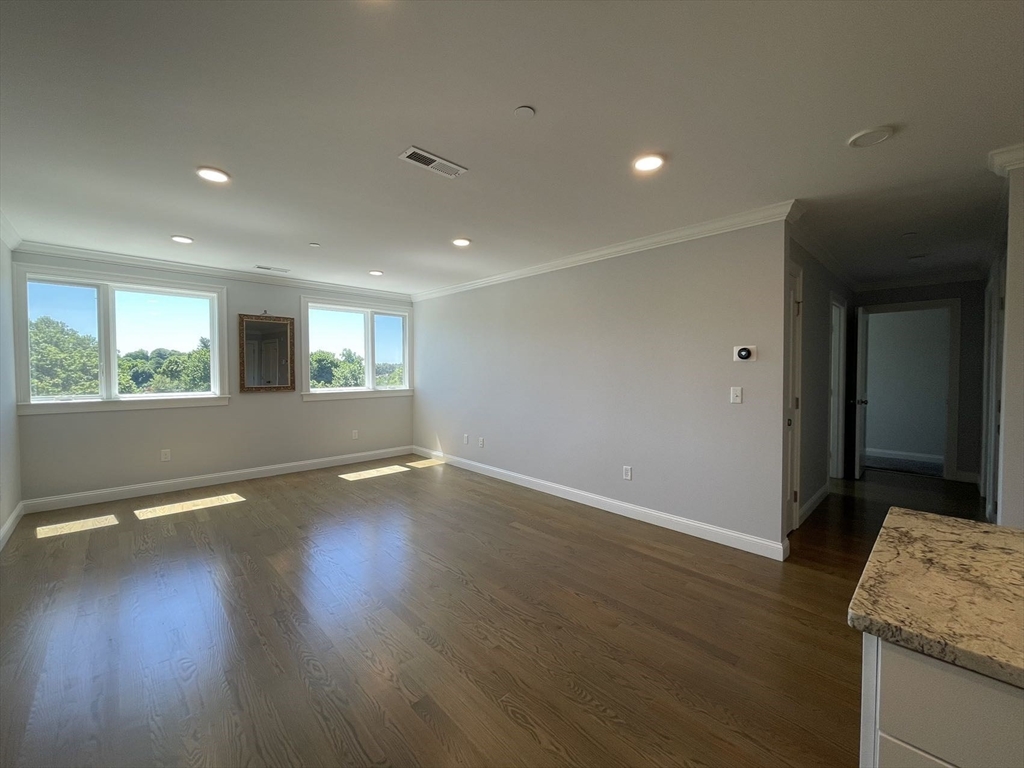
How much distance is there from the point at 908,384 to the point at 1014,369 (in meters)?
5.64

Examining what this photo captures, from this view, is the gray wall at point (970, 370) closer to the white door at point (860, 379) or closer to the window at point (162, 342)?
the white door at point (860, 379)

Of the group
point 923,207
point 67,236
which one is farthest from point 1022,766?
point 67,236

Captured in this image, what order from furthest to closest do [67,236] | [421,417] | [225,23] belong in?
[421,417], [67,236], [225,23]

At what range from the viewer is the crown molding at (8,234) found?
3.22 m

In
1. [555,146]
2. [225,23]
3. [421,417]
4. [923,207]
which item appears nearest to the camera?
[225,23]

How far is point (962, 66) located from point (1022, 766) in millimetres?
2180

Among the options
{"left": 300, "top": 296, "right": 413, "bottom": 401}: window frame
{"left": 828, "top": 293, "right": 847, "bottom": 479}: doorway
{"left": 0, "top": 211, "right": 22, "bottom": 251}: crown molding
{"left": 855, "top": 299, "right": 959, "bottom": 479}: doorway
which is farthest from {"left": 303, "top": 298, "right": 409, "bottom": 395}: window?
{"left": 855, "top": 299, "right": 959, "bottom": 479}: doorway

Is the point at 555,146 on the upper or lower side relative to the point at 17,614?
upper

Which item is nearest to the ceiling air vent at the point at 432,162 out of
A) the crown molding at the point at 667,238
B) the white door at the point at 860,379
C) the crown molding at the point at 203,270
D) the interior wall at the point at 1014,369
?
the crown molding at the point at 667,238

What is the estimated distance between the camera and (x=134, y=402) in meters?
4.42

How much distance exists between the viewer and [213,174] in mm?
2453

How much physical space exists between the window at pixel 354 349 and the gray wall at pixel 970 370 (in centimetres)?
725

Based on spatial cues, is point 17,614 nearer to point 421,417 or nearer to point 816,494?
point 421,417

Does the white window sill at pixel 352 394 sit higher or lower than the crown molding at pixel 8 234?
lower
